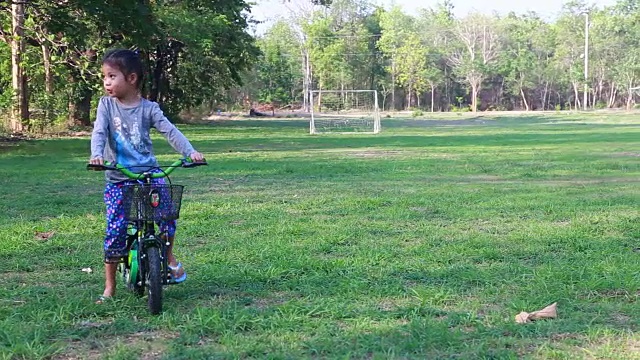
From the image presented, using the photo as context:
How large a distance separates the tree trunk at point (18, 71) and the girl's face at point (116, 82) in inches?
763

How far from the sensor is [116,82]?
4.43 m

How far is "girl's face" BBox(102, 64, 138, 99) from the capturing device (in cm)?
442

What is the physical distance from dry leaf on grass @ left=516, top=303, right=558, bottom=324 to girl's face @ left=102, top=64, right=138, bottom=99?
2.51 meters

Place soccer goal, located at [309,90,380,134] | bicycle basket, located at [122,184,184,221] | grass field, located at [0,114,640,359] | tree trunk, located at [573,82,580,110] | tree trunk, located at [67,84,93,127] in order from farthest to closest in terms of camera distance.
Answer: tree trunk, located at [573,82,580,110]
soccer goal, located at [309,90,380,134]
tree trunk, located at [67,84,93,127]
bicycle basket, located at [122,184,184,221]
grass field, located at [0,114,640,359]

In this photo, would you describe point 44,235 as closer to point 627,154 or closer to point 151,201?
point 151,201

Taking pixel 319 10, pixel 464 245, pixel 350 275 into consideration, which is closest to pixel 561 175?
pixel 464 245

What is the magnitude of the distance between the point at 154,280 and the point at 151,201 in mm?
421

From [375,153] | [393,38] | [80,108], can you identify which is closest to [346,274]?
[375,153]

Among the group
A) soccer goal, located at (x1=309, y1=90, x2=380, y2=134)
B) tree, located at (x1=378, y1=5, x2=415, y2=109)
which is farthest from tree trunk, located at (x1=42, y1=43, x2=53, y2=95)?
tree, located at (x1=378, y1=5, x2=415, y2=109)

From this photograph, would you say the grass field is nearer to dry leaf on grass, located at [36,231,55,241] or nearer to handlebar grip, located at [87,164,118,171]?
dry leaf on grass, located at [36,231,55,241]

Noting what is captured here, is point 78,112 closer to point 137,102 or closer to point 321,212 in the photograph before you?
point 321,212

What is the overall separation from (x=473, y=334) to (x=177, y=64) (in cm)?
3822

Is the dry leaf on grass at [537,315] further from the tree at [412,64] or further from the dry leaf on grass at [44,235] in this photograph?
the tree at [412,64]

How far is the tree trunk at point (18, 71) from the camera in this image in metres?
22.5
